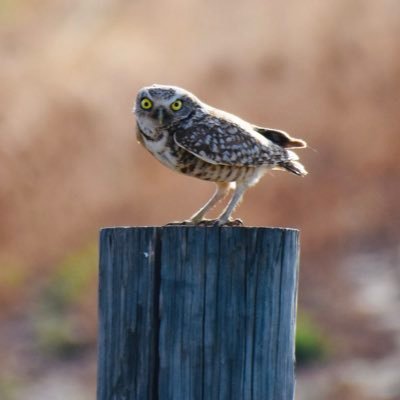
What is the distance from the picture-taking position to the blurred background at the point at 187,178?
13375mm

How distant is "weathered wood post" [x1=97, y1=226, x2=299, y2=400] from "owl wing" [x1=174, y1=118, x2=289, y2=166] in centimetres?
174

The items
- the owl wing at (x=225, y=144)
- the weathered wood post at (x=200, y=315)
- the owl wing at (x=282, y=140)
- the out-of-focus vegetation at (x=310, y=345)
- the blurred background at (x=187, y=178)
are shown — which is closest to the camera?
the weathered wood post at (x=200, y=315)

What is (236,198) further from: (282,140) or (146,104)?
(146,104)

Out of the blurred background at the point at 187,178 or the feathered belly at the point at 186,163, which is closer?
the feathered belly at the point at 186,163

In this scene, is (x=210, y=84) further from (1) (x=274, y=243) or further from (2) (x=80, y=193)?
(1) (x=274, y=243)

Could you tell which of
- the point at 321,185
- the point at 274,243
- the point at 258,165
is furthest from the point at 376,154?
the point at 274,243

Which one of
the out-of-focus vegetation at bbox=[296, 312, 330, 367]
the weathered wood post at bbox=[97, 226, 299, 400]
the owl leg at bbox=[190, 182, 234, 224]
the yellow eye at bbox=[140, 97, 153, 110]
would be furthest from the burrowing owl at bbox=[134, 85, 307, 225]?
the out-of-focus vegetation at bbox=[296, 312, 330, 367]

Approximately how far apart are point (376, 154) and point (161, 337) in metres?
13.2

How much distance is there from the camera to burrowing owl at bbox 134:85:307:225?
578 centimetres

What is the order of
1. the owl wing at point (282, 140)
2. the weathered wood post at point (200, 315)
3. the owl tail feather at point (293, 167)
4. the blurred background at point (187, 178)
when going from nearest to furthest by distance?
the weathered wood post at point (200, 315), the owl tail feather at point (293, 167), the owl wing at point (282, 140), the blurred background at point (187, 178)

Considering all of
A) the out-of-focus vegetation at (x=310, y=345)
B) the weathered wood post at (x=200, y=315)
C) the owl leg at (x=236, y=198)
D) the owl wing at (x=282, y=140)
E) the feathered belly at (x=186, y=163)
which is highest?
the owl wing at (x=282, y=140)

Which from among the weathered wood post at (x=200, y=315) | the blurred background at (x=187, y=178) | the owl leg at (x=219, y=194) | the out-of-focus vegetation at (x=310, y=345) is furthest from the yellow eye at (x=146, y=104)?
the out-of-focus vegetation at (x=310, y=345)

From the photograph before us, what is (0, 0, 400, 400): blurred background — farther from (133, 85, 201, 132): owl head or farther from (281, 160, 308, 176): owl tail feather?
(133, 85, 201, 132): owl head

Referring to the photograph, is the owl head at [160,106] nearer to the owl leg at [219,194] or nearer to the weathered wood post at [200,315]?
the owl leg at [219,194]
